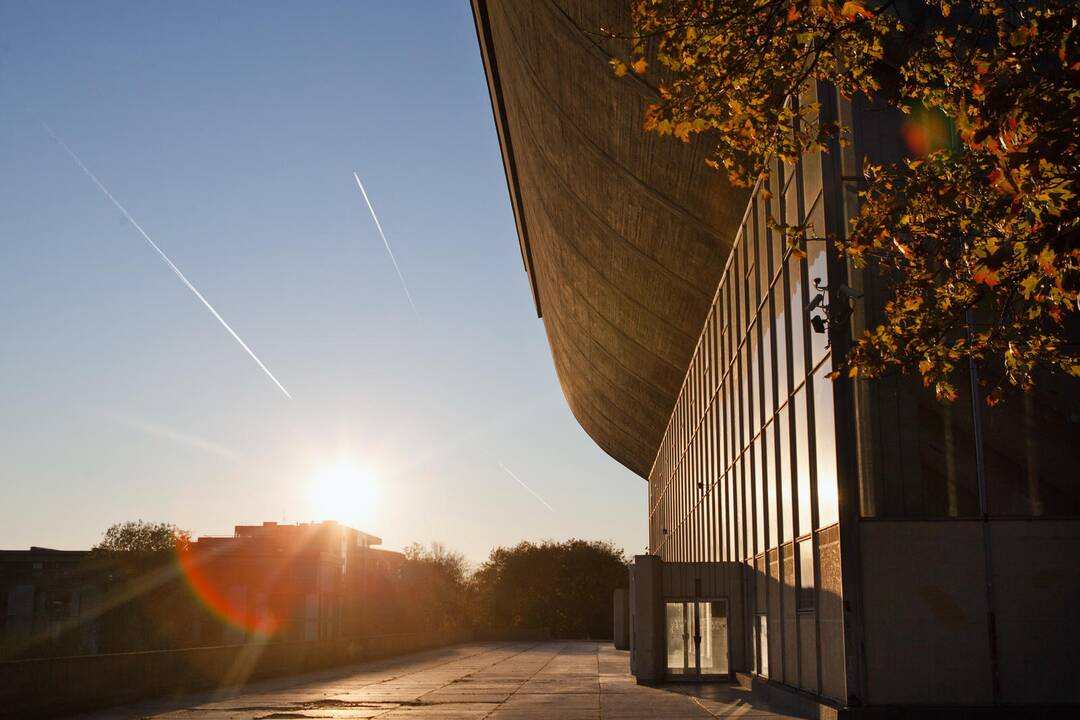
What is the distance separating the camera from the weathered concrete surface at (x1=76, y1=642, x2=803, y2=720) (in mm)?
18562

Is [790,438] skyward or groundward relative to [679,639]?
skyward

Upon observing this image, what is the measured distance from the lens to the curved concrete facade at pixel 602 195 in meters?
22.3

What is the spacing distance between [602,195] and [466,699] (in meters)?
12.3

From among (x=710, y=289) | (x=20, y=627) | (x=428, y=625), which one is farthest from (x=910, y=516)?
(x=428, y=625)

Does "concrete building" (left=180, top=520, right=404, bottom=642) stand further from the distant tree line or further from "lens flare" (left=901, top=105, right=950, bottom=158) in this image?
"lens flare" (left=901, top=105, right=950, bottom=158)

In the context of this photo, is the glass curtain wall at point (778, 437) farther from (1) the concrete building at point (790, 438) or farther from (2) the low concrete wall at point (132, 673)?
(2) the low concrete wall at point (132, 673)

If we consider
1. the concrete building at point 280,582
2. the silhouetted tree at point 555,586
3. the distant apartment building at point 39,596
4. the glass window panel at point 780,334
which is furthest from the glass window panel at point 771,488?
the silhouetted tree at point 555,586

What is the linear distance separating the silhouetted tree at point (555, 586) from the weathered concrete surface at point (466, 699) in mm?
67591

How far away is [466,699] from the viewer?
22.7 metres

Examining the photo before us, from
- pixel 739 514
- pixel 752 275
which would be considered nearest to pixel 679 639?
pixel 739 514

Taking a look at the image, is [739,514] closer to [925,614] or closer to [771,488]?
[771,488]

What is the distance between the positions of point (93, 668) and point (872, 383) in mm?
13712

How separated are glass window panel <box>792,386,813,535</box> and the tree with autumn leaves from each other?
8074 mm

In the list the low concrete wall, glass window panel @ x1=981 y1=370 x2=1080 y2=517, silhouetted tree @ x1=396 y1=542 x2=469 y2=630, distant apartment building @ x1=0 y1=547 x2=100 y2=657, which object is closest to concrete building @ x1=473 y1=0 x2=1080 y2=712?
glass window panel @ x1=981 y1=370 x2=1080 y2=517
